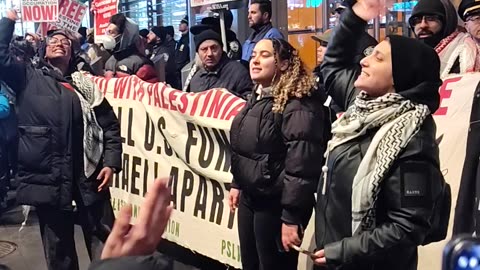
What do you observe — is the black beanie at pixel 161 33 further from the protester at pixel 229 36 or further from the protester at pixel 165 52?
the protester at pixel 229 36

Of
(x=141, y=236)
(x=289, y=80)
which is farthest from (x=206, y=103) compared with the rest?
(x=141, y=236)

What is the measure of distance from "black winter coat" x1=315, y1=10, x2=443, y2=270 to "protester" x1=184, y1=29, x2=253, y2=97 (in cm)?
252

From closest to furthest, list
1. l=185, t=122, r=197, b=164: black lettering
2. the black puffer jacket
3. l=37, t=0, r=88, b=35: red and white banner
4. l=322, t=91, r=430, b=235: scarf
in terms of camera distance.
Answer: l=322, t=91, r=430, b=235: scarf → the black puffer jacket → l=185, t=122, r=197, b=164: black lettering → l=37, t=0, r=88, b=35: red and white banner

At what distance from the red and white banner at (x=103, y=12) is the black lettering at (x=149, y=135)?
107 inches

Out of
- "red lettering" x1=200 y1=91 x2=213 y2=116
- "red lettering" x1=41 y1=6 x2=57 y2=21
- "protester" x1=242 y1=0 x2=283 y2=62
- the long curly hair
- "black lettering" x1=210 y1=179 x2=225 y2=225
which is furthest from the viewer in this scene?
"red lettering" x1=41 y1=6 x2=57 y2=21

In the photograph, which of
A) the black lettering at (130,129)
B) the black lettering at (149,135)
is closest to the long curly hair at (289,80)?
the black lettering at (149,135)

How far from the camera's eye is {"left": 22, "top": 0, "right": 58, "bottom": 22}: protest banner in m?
8.06

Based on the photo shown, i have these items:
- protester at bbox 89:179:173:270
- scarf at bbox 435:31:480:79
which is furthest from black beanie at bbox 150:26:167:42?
protester at bbox 89:179:173:270

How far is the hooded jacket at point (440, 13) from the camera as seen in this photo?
4574 mm

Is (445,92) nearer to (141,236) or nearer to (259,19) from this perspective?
(141,236)

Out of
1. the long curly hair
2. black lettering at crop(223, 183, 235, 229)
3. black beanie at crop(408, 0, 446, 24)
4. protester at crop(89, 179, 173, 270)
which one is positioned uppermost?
black beanie at crop(408, 0, 446, 24)

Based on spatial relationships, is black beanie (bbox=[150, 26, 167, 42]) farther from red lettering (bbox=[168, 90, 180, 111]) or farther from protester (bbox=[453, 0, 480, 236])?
protester (bbox=[453, 0, 480, 236])

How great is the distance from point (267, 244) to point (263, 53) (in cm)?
107

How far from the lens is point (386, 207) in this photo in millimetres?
2637
